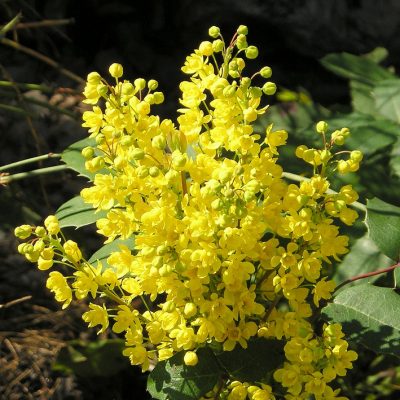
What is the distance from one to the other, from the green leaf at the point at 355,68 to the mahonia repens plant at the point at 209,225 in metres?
1.14

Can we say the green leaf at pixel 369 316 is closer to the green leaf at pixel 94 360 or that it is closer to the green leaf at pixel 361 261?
the green leaf at pixel 361 261

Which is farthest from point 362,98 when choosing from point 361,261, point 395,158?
point 361,261

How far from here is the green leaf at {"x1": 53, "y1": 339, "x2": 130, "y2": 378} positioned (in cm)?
207

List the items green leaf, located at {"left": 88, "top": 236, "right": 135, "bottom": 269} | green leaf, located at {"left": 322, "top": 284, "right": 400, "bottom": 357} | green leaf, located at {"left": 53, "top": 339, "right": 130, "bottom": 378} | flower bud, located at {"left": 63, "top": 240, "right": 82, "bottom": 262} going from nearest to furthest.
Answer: flower bud, located at {"left": 63, "top": 240, "right": 82, "bottom": 262} → green leaf, located at {"left": 322, "top": 284, "right": 400, "bottom": 357} → green leaf, located at {"left": 88, "top": 236, "right": 135, "bottom": 269} → green leaf, located at {"left": 53, "top": 339, "right": 130, "bottom": 378}

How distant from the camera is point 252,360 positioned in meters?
1.33

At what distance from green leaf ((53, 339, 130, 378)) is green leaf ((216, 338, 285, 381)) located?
825mm

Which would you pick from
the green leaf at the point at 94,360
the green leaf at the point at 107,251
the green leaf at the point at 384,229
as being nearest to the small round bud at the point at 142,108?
the green leaf at the point at 107,251

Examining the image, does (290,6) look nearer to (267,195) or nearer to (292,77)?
(292,77)

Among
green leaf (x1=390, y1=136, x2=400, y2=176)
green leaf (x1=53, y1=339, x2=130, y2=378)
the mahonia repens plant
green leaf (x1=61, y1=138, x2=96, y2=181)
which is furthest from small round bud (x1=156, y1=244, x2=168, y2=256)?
green leaf (x1=53, y1=339, x2=130, y2=378)

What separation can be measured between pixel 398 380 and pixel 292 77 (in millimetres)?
1304

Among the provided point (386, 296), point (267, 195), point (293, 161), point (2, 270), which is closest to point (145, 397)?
point (2, 270)

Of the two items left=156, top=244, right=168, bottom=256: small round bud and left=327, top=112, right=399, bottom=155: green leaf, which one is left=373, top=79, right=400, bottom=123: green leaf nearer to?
left=327, top=112, right=399, bottom=155: green leaf

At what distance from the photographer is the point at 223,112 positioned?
1.19 m

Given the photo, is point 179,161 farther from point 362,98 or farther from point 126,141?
point 362,98
